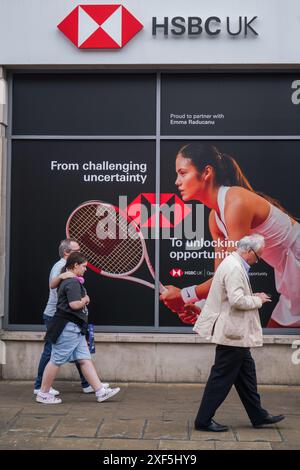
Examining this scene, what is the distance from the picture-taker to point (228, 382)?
6.50 m

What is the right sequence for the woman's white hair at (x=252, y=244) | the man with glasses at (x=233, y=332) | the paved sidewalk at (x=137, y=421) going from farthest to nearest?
the woman's white hair at (x=252, y=244) → the man with glasses at (x=233, y=332) → the paved sidewalk at (x=137, y=421)

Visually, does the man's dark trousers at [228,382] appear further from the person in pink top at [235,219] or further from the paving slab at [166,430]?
the person in pink top at [235,219]

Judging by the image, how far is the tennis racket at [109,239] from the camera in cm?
934

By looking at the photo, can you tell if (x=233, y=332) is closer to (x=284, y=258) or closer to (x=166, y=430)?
(x=166, y=430)

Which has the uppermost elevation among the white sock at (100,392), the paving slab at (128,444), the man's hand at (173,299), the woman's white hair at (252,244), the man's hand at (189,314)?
the woman's white hair at (252,244)

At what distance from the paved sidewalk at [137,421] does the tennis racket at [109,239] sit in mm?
1535

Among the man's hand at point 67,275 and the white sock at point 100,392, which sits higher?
the man's hand at point 67,275

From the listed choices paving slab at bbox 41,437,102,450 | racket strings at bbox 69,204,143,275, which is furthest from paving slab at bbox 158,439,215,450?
racket strings at bbox 69,204,143,275

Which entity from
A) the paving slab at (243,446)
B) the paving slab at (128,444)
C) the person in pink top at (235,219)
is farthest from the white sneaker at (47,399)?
the paving slab at (243,446)

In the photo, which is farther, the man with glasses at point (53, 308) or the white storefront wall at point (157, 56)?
the white storefront wall at point (157, 56)

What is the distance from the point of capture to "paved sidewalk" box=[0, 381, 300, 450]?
20.5ft

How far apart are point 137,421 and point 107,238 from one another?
298 cm

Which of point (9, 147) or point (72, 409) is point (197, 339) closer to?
point (72, 409)

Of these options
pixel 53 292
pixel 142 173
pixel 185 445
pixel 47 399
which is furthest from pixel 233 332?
pixel 142 173
